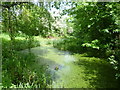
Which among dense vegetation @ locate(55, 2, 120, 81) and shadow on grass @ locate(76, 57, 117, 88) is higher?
dense vegetation @ locate(55, 2, 120, 81)

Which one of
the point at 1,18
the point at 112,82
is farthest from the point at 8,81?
the point at 1,18

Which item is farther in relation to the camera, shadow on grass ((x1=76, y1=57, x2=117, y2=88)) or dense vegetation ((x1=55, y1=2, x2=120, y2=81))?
shadow on grass ((x1=76, y1=57, x2=117, y2=88))

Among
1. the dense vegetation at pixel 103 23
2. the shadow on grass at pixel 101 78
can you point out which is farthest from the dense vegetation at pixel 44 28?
the shadow on grass at pixel 101 78

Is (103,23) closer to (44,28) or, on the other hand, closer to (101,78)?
(101,78)

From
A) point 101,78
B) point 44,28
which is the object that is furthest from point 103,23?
point 44,28

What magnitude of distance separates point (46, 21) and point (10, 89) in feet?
12.7

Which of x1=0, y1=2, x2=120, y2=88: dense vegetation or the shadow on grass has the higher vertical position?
x1=0, y1=2, x2=120, y2=88: dense vegetation

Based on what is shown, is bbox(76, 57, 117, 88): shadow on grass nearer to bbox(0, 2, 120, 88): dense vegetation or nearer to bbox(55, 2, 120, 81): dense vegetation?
bbox(0, 2, 120, 88): dense vegetation

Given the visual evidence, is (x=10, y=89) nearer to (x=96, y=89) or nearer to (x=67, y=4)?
(x=96, y=89)

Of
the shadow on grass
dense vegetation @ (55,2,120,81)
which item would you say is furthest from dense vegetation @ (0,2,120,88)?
the shadow on grass

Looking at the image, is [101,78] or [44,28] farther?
[44,28]

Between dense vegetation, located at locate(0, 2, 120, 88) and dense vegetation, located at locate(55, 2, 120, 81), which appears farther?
dense vegetation, located at locate(0, 2, 120, 88)

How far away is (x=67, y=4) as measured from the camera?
5.54m

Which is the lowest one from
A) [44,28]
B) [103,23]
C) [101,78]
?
[101,78]
